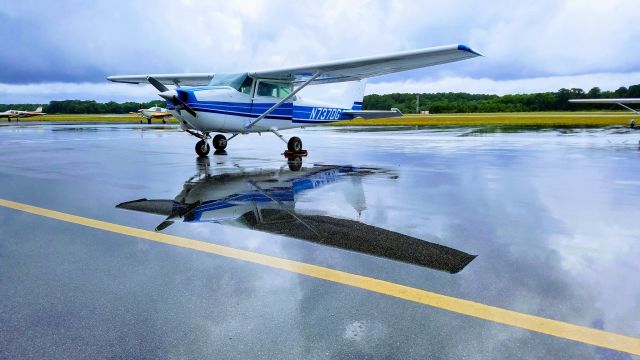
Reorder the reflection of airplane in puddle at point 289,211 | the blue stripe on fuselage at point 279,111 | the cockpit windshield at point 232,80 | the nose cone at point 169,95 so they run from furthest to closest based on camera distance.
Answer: the cockpit windshield at point 232,80
the blue stripe on fuselage at point 279,111
the nose cone at point 169,95
the reflection of airplane in puddle at point 289,211

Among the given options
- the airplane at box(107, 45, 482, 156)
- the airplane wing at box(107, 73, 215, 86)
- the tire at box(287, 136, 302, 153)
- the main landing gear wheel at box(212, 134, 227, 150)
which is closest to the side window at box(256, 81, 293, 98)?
the airplane at box(107, 45, 482, 156)

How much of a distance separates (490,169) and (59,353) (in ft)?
28.8

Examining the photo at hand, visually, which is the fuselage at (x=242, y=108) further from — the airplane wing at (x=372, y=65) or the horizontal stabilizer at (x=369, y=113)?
the horizontal stabilizer at (x=369, y=113)

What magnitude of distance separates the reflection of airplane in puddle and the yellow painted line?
54 cm

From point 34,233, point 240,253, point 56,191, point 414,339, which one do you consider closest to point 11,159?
point 56,191

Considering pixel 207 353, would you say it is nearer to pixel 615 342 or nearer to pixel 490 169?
pixel 615 342

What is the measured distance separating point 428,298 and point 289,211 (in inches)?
112

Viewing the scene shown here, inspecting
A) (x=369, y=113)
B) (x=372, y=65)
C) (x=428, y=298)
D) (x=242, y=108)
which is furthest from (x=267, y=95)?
(x=428, y=298)

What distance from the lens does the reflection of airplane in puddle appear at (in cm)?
384

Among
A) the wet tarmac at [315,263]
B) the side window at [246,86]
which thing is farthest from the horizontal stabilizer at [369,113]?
the wet tarmac at [315,263]

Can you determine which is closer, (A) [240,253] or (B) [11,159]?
(A) [240,253]

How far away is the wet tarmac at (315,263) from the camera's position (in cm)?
231

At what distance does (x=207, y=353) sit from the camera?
220 centimetres

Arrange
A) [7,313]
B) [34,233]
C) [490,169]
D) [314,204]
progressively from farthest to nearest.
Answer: [490,169] → [314,204] → [34,233] → [7,313]
